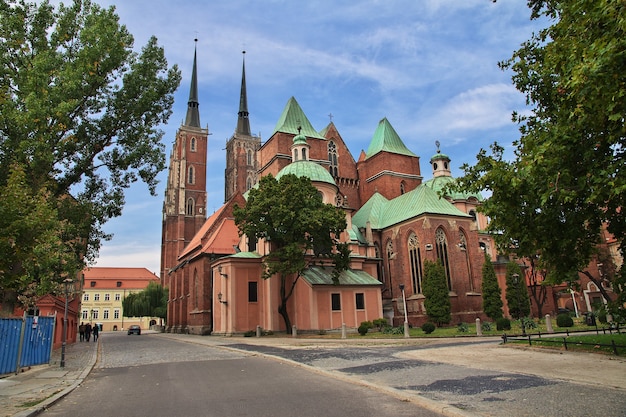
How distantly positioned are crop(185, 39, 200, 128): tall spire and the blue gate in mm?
71668

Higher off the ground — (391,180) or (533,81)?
(391,180)

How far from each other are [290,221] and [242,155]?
64613mm

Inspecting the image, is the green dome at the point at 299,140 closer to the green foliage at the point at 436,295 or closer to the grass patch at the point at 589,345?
the green foliage at the point at 436,295

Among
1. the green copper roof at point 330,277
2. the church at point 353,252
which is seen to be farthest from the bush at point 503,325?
the green copper roof at point 330,277

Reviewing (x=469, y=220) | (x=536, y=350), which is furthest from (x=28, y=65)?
(x=469, y=220)

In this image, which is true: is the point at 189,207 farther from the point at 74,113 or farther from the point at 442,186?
the point at 74,113

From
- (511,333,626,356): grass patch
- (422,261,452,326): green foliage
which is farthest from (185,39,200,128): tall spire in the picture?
(511,333,626,356): grass patch

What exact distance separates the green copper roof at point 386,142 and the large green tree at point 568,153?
38.1 metres

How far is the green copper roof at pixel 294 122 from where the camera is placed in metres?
47.0

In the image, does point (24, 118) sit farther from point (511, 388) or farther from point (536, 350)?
point (536, 350)

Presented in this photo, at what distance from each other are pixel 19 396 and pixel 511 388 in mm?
9923

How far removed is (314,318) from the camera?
98.6ft

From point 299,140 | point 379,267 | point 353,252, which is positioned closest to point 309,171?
point 299,140

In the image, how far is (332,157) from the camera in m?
48.5
